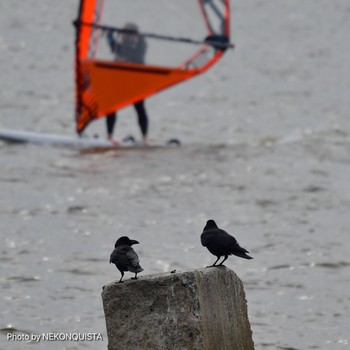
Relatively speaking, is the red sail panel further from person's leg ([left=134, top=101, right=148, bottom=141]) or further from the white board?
person's leg ([left=134, top=101, right=148, bottom=141])

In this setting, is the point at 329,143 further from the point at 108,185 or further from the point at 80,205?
the point at 80,205

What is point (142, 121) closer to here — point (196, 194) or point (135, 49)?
point (135, 49)

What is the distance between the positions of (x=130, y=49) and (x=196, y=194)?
3766 millimetres

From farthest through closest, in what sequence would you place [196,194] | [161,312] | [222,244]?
[196,194]
[222,244]
[161,312]

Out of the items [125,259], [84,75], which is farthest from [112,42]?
[125,259]

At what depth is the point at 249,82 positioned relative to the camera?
85.1 feet

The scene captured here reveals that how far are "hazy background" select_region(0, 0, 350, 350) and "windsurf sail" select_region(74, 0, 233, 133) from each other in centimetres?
111

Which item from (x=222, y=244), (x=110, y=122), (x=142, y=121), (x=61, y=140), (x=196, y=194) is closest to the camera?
(x=222, y=244)

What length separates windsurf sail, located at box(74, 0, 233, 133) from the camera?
17.9 metres

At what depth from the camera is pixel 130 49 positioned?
17953mm

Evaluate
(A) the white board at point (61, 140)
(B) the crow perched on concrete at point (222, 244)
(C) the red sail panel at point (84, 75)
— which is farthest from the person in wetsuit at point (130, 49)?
(B) the crow perched on concrete at point (222, 244)

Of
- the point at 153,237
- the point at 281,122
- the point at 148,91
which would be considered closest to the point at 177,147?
the point at 148,91

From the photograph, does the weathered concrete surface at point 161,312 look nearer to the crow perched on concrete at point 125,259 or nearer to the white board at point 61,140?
the crow perched on concrete at point 125,259

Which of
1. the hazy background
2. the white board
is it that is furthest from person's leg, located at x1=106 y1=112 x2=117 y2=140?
the hazy background
